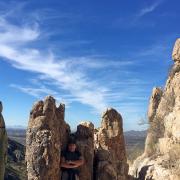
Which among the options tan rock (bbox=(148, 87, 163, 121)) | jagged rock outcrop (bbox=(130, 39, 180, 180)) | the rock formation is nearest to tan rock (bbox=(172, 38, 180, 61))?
jagged rock outcrop (bbox=(130, 39, 180, 180))

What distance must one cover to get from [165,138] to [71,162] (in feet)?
39.8

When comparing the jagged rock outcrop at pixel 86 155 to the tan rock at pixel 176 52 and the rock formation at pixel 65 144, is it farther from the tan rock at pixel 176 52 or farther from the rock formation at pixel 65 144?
the tan rock at pixel 176 52

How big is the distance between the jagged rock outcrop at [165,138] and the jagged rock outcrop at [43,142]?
7.04 meters

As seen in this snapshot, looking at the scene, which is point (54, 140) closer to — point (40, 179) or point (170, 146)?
point (40, 179)

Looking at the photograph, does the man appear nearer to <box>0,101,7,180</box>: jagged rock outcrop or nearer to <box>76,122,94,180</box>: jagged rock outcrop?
<box>76,122,94,180</box>: jagged rock outcrop

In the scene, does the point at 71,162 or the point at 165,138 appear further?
the point at 165,138

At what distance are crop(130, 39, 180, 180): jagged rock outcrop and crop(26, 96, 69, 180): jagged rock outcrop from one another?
704 centimetres

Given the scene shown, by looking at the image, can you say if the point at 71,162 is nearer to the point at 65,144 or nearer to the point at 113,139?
the point at 65,144

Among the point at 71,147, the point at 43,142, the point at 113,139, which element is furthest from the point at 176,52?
the point at 43,142

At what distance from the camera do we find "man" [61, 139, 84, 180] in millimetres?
19203

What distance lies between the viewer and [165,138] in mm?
29625

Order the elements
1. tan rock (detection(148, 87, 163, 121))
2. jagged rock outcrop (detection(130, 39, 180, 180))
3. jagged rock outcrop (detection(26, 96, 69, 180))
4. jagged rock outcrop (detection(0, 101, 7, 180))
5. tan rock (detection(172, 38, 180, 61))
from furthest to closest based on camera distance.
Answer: tan rock (detection(148, 87, 163, 121))
tan rock (detection(172, 38, 180, 61))
jagged rock outcrop (detection(130, 39, 180, 180))
jagged rock outcrop (detection(26, 96, 69, 180))
jagged rock outcrop (detection(0, 101, 7, 180))

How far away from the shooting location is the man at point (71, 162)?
19.2m

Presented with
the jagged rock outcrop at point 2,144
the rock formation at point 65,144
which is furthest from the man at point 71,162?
the jagged rock outcrop at point 2,144
